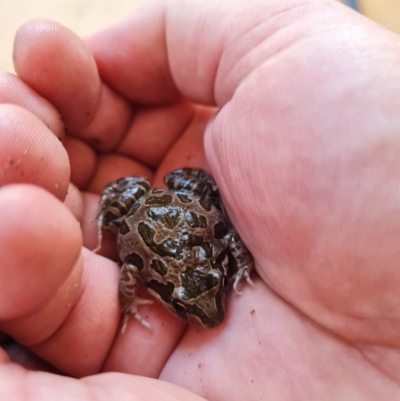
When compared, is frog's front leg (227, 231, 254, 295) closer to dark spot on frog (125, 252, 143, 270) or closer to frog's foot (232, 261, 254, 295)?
frog's foot (232, 261, 254, 295)

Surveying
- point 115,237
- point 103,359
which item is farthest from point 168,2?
point 103,359

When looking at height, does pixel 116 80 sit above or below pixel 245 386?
above

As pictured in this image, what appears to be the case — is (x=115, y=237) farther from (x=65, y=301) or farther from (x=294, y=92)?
(x=294, y=92)

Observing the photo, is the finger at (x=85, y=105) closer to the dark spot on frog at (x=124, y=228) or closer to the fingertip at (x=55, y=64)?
the fingertip at (x=55, y=64)

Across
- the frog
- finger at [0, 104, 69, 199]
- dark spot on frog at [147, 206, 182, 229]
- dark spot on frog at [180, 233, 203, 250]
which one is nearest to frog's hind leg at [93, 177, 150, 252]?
the frog

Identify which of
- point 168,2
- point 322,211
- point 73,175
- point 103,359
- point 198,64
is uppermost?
point 168,2

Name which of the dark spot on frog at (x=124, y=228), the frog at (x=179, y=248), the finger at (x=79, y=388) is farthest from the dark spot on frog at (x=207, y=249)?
the finger at (x=79, y=388)

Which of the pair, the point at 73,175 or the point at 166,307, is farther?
the point at 73,175
